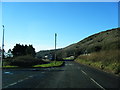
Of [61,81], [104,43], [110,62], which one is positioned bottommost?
[61,81]

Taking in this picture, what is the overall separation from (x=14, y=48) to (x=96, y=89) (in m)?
74.1

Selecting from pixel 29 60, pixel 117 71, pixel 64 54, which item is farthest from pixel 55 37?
pixel 64 54

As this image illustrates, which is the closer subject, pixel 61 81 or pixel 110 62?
pixel 61 81

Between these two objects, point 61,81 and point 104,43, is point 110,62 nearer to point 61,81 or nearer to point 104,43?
point 61,81

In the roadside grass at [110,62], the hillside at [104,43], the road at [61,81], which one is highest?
the hillside at [104,43]

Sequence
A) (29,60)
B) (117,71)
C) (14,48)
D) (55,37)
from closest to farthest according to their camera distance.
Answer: (117,71), (29,60), (55,37), (14,48)

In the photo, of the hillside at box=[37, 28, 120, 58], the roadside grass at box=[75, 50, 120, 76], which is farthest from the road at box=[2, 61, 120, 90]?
the hillside at box=[37, 28, 120, 58]

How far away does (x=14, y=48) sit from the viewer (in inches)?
3236

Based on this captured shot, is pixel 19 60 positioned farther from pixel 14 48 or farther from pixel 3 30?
pixel 14 48

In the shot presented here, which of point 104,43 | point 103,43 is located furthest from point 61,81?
point 103,43

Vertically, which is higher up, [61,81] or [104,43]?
[104,43]

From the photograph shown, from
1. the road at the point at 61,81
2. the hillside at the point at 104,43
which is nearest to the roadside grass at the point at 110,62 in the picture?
the road at the point at 61,81

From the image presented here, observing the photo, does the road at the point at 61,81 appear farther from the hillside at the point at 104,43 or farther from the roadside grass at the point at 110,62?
the hillside at the point at 104,43

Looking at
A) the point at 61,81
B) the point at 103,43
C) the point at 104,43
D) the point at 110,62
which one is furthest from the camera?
the point at 103,43
